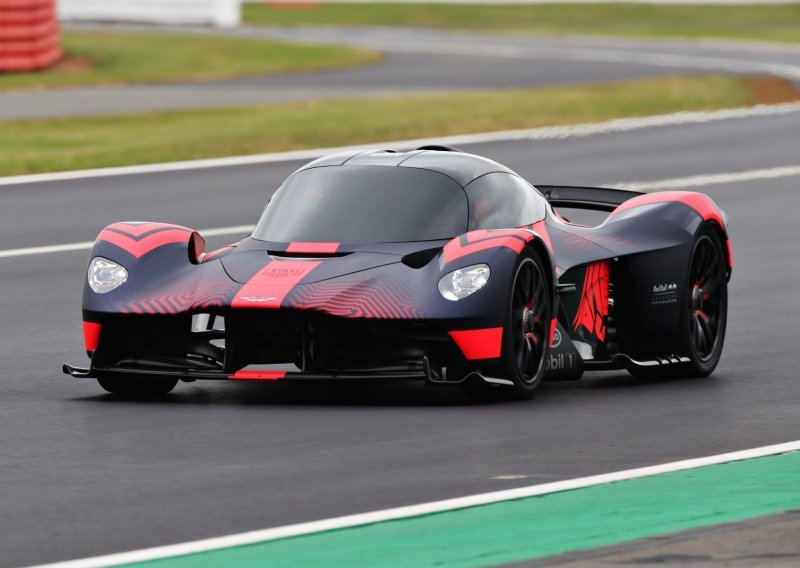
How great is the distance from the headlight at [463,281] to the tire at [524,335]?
0.54 ft

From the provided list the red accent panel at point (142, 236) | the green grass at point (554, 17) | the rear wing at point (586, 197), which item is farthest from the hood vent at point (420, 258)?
the green grass at point (554, 17)

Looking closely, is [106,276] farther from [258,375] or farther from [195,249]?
[258,375]

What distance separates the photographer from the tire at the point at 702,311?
10516 mm

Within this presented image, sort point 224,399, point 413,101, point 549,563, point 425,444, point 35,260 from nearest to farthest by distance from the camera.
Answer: point 549,563 → point 425,444 → point 224,399 → point 35,260 → point 413,101

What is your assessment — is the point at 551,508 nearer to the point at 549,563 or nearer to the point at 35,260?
the point at 549,563

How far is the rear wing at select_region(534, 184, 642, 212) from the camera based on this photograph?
37.9 feet

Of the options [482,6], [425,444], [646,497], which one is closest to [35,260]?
[425,444]

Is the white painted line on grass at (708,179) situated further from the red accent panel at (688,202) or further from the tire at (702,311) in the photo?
the tire at (702,311)

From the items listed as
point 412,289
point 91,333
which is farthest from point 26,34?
point 412,289

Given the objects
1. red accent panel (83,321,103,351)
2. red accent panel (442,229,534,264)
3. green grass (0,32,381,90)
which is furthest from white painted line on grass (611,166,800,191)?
green grass (0,32,381,90)

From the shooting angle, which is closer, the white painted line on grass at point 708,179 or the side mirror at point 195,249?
the side mirror at point 195,249

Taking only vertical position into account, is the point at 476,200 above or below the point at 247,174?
above

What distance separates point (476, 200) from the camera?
991 cm

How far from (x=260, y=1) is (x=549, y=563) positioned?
60.9 m
